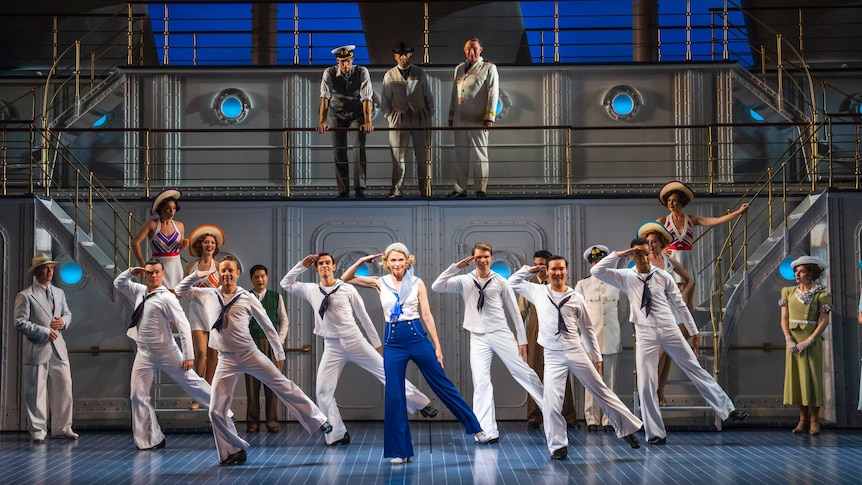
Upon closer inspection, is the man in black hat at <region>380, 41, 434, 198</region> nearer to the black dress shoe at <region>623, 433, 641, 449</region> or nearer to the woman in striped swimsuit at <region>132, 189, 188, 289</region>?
the woman in striped swimsuit at <region>132, 189, 188, 289</region>

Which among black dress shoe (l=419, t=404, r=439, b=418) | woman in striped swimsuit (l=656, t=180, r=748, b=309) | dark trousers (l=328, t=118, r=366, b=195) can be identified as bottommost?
black dress shoe (l=419, t=404, r=439, b=418)

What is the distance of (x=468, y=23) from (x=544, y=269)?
6.66m

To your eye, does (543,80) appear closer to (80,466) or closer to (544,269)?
(544,269)

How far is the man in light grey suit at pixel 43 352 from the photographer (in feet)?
32.8

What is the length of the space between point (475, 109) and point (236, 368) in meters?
4.96

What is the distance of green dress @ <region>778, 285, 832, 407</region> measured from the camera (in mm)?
9969

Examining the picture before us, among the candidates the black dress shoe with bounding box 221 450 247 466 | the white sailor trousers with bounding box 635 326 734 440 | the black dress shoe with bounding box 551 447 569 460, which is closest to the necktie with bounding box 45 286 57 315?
the black dress shoe with bounding box 221 450 247 466

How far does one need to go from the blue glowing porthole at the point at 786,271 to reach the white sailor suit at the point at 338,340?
4.59 m

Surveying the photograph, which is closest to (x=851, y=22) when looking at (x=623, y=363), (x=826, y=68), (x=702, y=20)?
(x=826, y=68)

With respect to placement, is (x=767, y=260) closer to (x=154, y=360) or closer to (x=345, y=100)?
(x=345, y=100)

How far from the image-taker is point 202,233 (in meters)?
10.1

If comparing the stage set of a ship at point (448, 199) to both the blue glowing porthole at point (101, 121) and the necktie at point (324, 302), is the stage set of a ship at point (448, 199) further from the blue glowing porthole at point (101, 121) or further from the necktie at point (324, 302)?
the necktie at point (324, 302)

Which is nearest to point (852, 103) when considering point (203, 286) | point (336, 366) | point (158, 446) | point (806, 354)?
point (806, 354)

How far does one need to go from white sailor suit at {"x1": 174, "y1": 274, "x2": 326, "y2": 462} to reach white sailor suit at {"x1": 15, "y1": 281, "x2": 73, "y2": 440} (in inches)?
102
